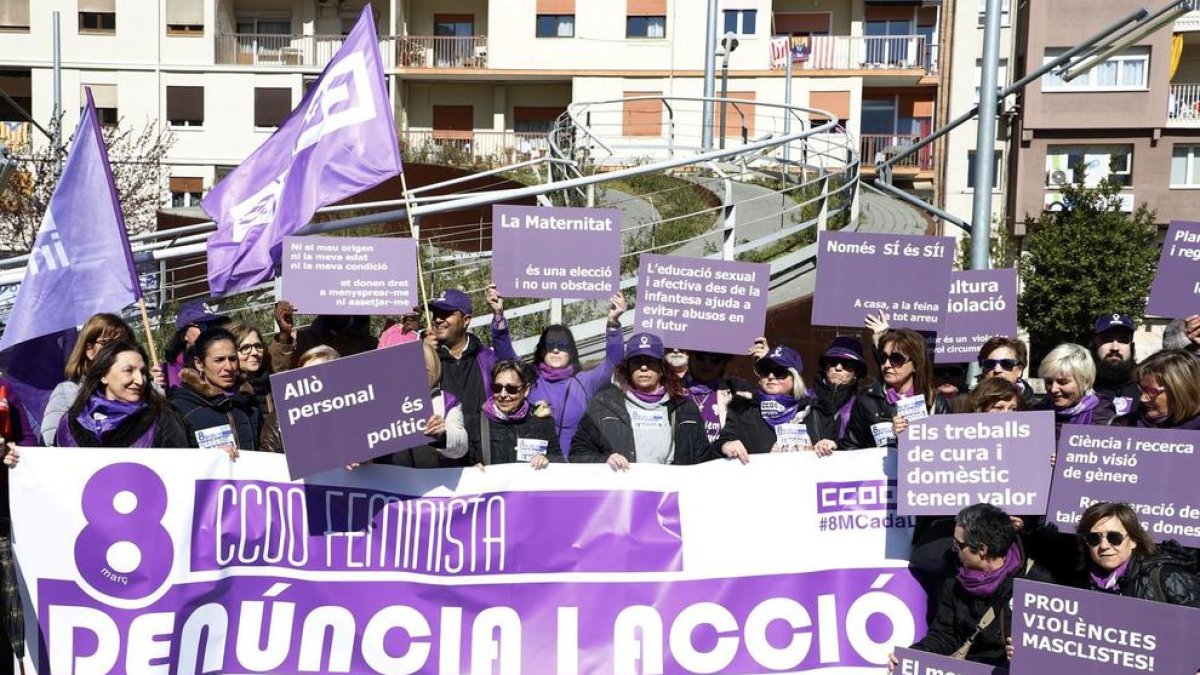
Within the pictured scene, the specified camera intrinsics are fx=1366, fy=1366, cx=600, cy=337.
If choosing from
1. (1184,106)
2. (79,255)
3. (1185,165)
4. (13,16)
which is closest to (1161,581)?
(79,255)

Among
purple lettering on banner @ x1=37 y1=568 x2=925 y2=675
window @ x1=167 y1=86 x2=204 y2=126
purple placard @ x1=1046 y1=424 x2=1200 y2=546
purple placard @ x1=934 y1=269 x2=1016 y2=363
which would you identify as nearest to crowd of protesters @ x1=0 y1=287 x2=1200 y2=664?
purple placard @ x1=1046 y1=424 x2=1200 y2=546

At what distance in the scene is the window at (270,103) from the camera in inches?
1751

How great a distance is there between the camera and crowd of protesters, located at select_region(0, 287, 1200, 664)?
5.52 m

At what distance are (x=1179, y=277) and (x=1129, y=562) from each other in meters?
3.05

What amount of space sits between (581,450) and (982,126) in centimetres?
798

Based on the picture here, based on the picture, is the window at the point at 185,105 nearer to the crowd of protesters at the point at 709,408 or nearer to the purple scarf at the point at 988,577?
the crowd of protesters at the point at 709,408

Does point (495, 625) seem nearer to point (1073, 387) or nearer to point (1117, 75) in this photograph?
point (1073, 387)

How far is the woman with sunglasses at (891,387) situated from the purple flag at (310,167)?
2.97 meters

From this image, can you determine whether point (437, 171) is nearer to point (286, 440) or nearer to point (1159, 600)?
point (286, 440)

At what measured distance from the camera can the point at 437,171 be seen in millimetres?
22938

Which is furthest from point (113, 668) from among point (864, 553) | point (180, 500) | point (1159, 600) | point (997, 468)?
point (1159, 600)

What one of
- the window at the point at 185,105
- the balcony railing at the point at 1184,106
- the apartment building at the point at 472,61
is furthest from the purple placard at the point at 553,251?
the window at the point at 185,105

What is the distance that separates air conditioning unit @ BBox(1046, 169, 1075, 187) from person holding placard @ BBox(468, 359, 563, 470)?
119 ft

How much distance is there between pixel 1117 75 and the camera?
40.2 meters
